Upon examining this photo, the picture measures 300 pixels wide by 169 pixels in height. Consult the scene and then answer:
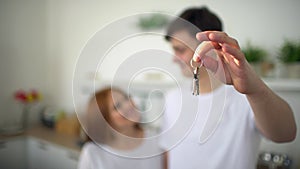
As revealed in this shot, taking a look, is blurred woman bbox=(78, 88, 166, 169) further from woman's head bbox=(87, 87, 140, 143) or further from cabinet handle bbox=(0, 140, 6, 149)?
cabinet handle bbox=(0, 140, 6, 149)

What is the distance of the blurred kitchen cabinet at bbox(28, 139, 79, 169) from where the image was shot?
1.17 metres

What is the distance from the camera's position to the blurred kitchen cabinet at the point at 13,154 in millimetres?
1334

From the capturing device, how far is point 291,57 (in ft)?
2.67

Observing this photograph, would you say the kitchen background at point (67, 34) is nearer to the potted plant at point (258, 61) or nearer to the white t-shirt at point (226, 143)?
the potted plant at point (258, 61)

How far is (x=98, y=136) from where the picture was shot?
394mm

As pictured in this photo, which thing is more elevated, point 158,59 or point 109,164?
point 158,59

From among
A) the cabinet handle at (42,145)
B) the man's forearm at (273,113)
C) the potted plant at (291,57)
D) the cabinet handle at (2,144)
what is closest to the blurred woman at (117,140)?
the man's forearm at (273,113)

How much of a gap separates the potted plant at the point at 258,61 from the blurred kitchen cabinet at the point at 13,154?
4.26 ft

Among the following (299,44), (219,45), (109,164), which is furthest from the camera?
(299,44)

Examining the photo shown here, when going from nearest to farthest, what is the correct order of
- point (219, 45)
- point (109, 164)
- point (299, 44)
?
1. point (219, 45)
2. point (109, 164)
3. point (299, 44)

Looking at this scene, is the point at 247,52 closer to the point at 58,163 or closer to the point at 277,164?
the point at 277,164

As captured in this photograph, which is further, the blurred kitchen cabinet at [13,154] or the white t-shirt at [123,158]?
the blurred kitchen cabinet at [13,154]

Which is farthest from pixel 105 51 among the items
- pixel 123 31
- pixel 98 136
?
pixel 98 136

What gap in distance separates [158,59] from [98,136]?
0.16 metres
